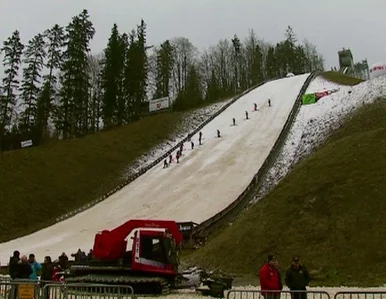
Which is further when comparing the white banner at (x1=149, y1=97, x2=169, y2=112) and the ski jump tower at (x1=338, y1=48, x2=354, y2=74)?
the ski jump tower at (x1=338, y1=48, x2=354, y2=74)

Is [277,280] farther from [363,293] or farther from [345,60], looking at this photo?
[345,60]

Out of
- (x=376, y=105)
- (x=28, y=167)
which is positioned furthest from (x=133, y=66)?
(x=376, y=105)

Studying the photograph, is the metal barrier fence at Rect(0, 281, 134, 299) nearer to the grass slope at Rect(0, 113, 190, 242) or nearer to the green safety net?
the grass slope at Rect(0, 113, 190, 242)

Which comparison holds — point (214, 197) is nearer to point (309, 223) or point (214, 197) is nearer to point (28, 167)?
point (309, 223)

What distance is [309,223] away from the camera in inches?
891

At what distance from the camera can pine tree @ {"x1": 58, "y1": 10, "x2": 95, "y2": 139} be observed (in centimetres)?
6438

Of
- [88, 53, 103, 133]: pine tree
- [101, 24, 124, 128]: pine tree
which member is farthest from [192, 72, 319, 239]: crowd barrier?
[88, 53, 103, 133]: pine tree

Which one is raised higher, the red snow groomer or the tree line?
the tree line

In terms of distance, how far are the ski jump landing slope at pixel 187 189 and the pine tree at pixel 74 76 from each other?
54.6ft

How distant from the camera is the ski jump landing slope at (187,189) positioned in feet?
105

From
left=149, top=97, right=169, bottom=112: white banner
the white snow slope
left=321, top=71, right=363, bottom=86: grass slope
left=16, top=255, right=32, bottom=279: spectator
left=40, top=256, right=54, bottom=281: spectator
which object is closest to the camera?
left=16, top=255, right=32, bottom=279: spectator

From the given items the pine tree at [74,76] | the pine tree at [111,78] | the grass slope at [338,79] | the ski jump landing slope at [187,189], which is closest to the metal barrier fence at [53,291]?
the ski jump landing slope at [187,189]

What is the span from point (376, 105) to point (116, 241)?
114 feet

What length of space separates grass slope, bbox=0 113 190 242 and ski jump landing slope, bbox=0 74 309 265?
8.50 feet
